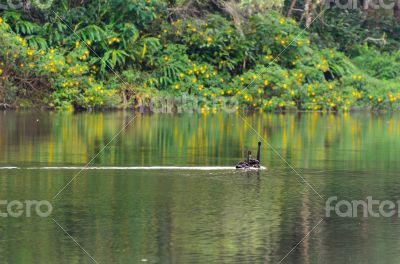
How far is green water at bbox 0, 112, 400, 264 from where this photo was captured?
10.5 meters

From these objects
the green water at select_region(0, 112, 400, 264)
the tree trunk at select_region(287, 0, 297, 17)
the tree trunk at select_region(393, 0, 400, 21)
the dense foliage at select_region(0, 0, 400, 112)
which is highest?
the tree trunk at select_region(393, 0, 400, 21)

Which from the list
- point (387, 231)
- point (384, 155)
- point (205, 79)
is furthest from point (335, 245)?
point (205, 79)

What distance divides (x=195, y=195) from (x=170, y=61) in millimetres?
24124

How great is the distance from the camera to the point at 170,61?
38344 millimetres

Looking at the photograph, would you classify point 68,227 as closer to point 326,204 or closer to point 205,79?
point 326,204

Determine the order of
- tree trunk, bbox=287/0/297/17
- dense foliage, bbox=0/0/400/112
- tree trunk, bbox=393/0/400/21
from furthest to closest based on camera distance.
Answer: tree trunk, bbox=393/0/400/21, tree trunk, bbox=287/0/297/17, dense foliage, bbox=0/0/400/112

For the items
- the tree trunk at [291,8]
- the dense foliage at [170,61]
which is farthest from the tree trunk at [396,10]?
the dense foliage at [170,61]

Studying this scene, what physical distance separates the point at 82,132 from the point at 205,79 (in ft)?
43.5

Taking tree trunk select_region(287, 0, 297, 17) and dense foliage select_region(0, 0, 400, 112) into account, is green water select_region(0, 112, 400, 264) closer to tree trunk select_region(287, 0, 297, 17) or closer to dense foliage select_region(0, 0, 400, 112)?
dense foliage select_region(0, 0, 400, 112)

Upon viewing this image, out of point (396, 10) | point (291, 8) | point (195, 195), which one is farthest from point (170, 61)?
point (195, 195)

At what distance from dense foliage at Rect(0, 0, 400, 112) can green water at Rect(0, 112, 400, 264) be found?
26.7ft

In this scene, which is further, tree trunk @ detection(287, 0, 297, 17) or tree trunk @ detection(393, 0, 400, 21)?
tree trunk @ detection(393, 0, 400, 21)

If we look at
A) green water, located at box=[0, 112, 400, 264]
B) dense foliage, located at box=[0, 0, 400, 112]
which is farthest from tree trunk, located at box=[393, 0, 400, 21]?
green water, located at box=[0, 112, 400, 264]

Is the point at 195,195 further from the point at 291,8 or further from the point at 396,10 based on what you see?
the point at 396,10
